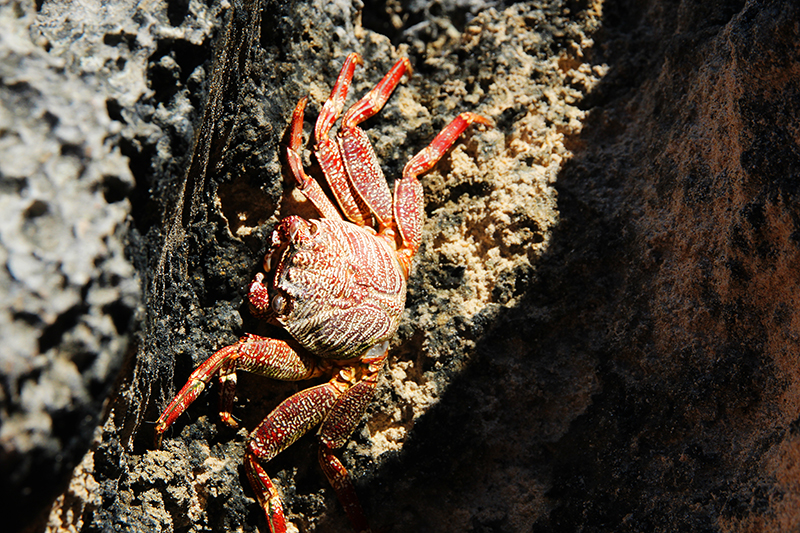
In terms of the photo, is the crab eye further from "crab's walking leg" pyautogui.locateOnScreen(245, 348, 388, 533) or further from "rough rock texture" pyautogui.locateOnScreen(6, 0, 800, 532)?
"crab's walking leg" pyautogui.locateOnScreen(245, 348, 388, 533)

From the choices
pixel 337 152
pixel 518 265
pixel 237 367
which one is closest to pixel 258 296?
pixel 237 367

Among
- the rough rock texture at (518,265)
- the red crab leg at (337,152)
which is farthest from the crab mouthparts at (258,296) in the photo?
the red crab leg at (337,152)

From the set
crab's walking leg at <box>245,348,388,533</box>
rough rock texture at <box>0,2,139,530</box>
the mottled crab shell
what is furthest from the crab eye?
rough rock texture at <box>0,2,139,530</box>

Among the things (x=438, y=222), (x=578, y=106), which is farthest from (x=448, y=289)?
(x=578, y=106)

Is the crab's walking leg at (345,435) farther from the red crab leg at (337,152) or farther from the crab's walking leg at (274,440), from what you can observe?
the red crab leg at (337,152)

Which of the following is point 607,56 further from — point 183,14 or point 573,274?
point 183,14
